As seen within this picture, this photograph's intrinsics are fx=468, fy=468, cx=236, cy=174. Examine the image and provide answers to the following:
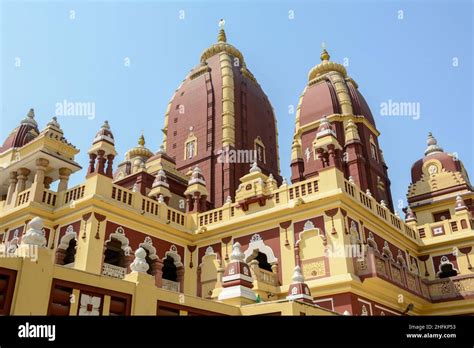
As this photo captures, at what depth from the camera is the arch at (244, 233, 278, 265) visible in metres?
18.0

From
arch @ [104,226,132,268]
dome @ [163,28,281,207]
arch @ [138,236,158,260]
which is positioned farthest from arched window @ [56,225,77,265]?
dome @ [163,28,281,207]

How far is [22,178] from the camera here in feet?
65.4

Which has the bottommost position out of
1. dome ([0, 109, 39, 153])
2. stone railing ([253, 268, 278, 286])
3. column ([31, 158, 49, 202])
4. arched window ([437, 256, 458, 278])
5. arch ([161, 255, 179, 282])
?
stone railing ([253, 268, 278, 286])

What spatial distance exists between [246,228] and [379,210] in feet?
19.4

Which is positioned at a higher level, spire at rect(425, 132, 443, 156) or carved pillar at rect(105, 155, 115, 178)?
spire at rect(425, 132, 443, 156)

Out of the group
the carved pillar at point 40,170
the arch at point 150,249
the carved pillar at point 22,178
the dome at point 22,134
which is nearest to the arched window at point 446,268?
the arch at point 150,249

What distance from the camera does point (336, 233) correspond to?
54.1 ft

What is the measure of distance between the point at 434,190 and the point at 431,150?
12.3ft

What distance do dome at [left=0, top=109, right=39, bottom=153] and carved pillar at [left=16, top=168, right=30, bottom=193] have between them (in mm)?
3326

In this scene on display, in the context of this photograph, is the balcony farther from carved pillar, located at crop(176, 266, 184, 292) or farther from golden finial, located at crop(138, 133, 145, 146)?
golden finial, located at crop(138, 133, 145, 146)

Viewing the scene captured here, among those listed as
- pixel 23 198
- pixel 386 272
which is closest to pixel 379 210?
pixel 386 272

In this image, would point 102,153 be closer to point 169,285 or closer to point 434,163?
point 169,285

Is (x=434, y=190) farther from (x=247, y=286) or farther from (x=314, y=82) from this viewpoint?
(x=247, y=286)
